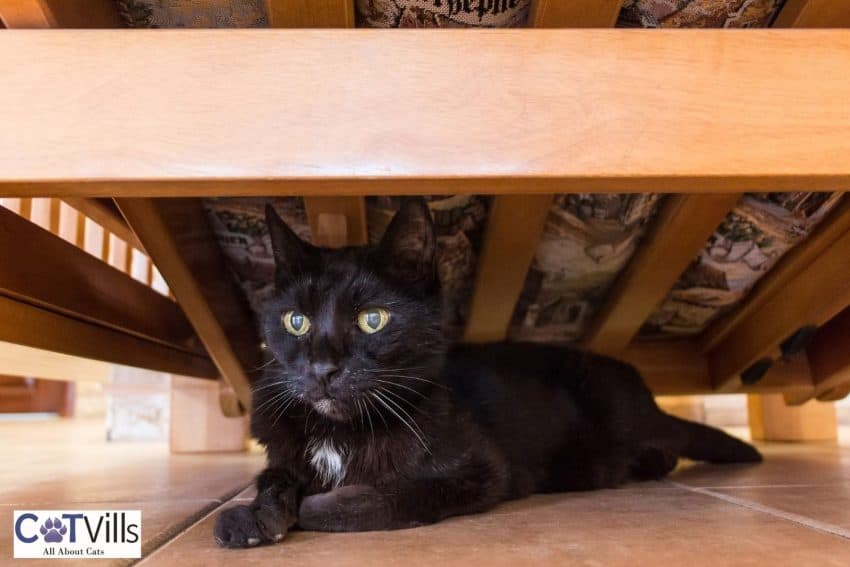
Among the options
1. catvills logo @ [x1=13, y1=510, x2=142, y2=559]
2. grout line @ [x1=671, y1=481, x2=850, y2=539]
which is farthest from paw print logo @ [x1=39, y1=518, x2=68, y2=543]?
grout line @ [x1=671, y1=481, x2=850, y2=539]

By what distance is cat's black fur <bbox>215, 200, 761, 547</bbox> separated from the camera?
1.06 m

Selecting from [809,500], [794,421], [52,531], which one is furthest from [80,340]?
[794,421]

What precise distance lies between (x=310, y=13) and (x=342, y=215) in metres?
0.47

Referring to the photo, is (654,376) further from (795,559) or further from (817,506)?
(795,559)

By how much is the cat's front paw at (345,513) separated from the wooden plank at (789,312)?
1.02 meters

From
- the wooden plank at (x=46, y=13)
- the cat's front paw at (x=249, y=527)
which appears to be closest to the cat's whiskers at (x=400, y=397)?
the cat's front paw at (x=249, y=527)

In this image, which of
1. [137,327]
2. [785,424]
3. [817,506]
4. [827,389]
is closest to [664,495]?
[817,506]

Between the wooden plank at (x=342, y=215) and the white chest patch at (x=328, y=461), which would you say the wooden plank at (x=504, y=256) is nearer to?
the wooden plank at (x=342, y=215)

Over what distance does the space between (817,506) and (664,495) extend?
260 millimetres

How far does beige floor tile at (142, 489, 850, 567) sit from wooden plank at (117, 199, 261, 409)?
0.50m

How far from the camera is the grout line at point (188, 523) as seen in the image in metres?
0.92

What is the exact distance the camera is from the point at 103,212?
140cm

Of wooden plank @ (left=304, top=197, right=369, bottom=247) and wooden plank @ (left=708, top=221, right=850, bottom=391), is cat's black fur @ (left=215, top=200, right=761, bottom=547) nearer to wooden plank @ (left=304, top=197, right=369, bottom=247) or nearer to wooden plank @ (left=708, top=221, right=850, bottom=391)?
wooden plank @ (left=304, top=197, right=369, bottom=247)

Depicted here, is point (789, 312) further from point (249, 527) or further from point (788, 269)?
point (249, 527)
